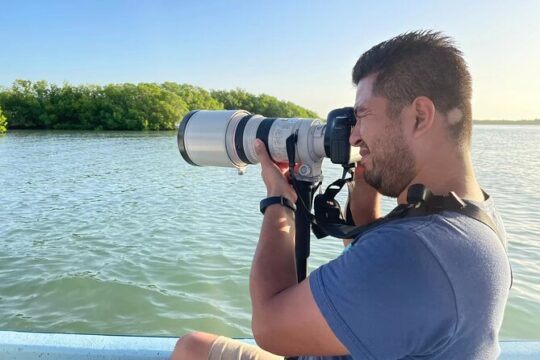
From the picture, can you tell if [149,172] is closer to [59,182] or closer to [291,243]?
[59,182]

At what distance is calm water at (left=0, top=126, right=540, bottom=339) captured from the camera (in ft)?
12.9

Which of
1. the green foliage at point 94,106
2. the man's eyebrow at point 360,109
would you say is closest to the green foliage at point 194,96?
the green foliage at point 94,106

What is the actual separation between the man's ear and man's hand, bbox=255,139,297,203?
Answer: 0.46 meters

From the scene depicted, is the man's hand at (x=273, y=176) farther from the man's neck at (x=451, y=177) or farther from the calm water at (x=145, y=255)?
the calm water at (x=145, y=255)

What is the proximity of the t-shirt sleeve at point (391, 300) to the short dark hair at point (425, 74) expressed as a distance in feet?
1.06

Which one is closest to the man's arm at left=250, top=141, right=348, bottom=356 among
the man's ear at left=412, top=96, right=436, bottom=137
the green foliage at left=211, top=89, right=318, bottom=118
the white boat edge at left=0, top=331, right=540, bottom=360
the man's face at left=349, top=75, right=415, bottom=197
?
the man's face at left=349, top=75, right=415, bottom=197

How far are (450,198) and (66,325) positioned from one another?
369 centimetres

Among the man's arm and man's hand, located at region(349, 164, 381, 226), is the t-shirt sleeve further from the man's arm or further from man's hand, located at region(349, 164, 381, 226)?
man's hand, located at region(349, 164, 381, 226)

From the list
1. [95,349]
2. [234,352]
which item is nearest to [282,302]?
[234,352]

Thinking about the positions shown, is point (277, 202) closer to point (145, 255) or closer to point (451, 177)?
point (451, 177)

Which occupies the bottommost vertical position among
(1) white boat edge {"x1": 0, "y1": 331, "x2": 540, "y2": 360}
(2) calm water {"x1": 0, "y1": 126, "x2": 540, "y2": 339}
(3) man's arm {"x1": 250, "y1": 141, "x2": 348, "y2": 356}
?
(2) calm water {"x1": 0, "y1": 126, "x2": 540, "y2": 339}

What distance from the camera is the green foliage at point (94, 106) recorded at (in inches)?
1973

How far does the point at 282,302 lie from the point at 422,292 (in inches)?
12.7

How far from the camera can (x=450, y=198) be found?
0.93m
